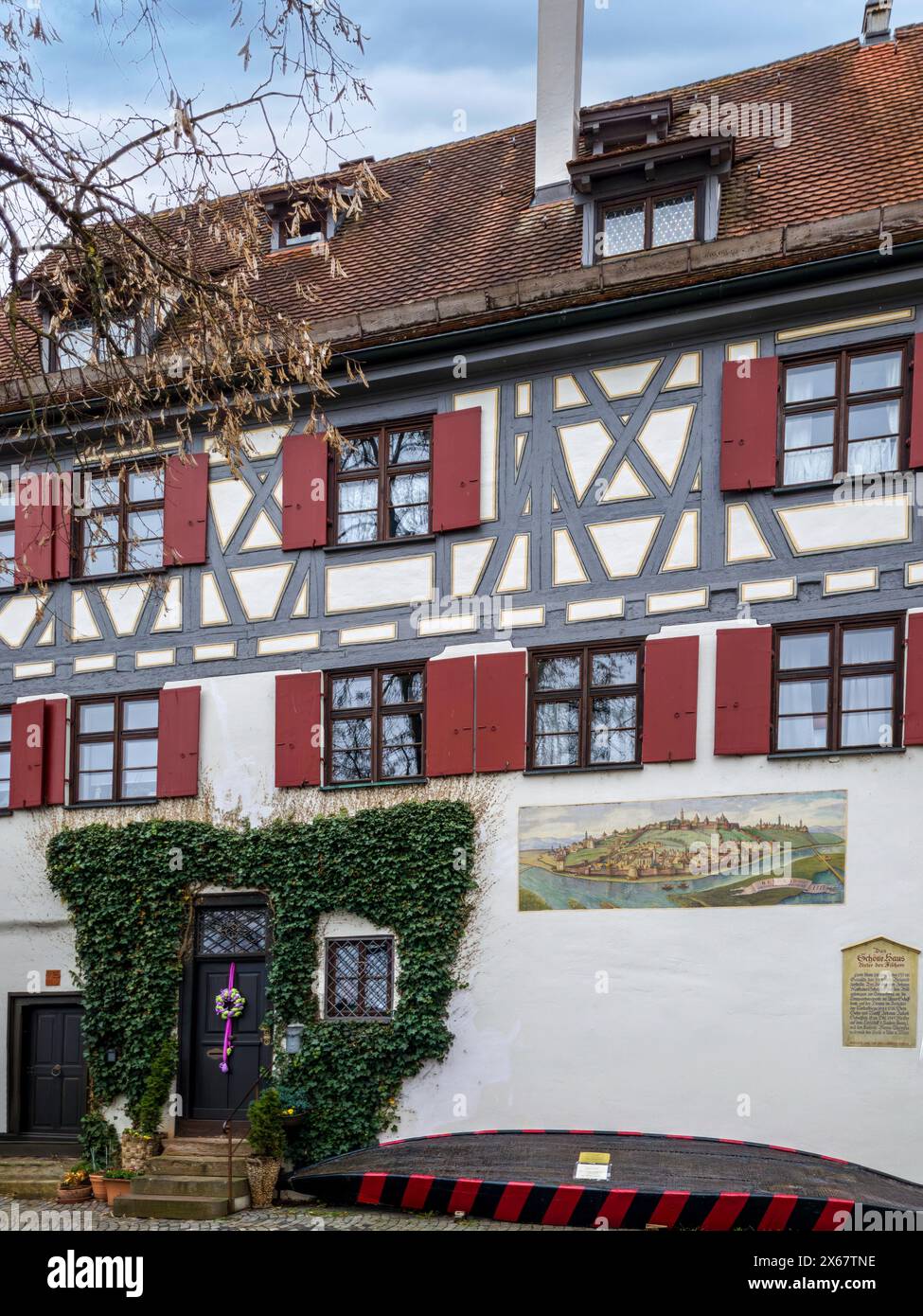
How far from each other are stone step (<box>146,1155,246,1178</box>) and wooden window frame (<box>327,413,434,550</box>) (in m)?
5.86

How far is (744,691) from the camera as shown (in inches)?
512

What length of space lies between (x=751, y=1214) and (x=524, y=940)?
3.69m

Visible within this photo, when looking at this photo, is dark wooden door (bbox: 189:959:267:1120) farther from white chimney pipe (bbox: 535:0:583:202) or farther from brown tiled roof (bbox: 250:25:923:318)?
white chimney pipe (bbox: 535:0:583:202)

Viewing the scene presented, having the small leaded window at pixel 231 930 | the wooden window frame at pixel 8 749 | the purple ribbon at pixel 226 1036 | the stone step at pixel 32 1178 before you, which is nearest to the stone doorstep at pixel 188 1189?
the purple ribbon at pixel 226 1036

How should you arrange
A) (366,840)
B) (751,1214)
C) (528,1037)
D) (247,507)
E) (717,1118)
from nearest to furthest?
(751,1214)
(717,1118)
(528,1037)
(366,840)
(247,507)

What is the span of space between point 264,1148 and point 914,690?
271 inches

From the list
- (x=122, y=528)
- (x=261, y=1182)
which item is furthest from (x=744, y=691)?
(x=122, y=528)

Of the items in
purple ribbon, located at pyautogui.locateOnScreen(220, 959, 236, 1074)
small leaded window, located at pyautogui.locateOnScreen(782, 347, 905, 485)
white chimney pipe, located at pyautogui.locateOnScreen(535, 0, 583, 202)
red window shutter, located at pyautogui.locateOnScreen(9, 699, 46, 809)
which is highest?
white chimney pipe, located at pyautogui.locateOnScreen(535, 0, 583, 202)

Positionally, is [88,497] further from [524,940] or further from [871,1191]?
[871,1191]

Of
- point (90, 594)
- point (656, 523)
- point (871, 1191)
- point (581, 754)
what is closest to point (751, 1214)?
point (871, 1191)

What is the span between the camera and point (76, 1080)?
15938 mm

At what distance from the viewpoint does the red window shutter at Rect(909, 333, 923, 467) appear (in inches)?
495

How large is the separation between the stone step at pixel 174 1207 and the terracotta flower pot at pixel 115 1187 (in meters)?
0.35

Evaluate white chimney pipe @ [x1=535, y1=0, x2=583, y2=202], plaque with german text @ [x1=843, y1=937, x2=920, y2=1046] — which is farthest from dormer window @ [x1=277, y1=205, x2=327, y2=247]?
plaque with german text @ [x1=843, y1=937, x2=920, y2=1046]
